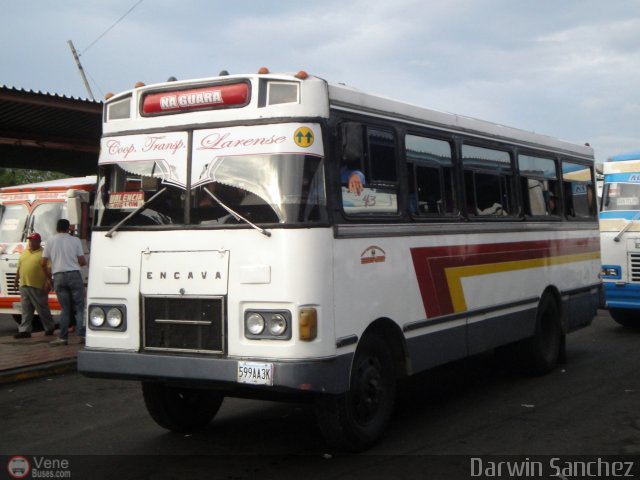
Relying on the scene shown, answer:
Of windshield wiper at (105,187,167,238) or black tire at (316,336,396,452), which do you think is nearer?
black tire at (316,336,396,452)

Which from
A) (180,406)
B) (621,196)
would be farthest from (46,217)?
(621,196)

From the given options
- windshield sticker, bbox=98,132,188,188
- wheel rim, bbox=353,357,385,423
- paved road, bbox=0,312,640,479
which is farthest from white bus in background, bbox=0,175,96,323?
wheel rim, bbox=353,357,385,423

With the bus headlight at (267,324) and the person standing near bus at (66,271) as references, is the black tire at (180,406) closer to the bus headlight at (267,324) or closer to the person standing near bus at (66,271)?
the bus headlight at (267,324)

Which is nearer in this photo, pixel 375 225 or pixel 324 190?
pixel 324 190

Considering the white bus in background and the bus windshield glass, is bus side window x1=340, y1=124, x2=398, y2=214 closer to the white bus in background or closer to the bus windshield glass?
the white bus in background

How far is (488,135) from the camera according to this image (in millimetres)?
9062

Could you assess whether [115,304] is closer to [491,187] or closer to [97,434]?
[97,434]

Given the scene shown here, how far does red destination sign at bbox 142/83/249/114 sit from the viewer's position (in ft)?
20.7

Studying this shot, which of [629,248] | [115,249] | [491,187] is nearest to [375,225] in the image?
[115,249]

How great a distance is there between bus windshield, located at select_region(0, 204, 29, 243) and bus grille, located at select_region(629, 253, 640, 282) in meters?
10.7

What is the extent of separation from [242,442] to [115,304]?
159 cm

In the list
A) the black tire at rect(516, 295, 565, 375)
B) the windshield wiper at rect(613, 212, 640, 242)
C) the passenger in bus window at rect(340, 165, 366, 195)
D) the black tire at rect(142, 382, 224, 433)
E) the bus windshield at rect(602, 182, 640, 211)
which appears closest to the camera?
the passenger in bus window at rect(340, 165, 366, 195)

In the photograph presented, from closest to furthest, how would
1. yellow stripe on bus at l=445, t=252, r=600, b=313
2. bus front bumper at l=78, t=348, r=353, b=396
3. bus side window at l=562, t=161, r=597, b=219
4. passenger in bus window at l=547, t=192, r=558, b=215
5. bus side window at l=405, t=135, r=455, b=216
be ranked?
bus front bumper at l=78, t=348, r=353, b=396 → bus side window at l=405, t=135, r=455, b=216 → yellow stripe on bus at l=445, t=252, r=600, b=313 → passenger in bus window at l=547, t=192, r=558, b=215 → bus side window at l=562, t=161, r=597, b=219

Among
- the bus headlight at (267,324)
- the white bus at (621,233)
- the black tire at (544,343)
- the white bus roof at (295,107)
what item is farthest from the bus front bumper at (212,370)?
the white bus at (621,233)
